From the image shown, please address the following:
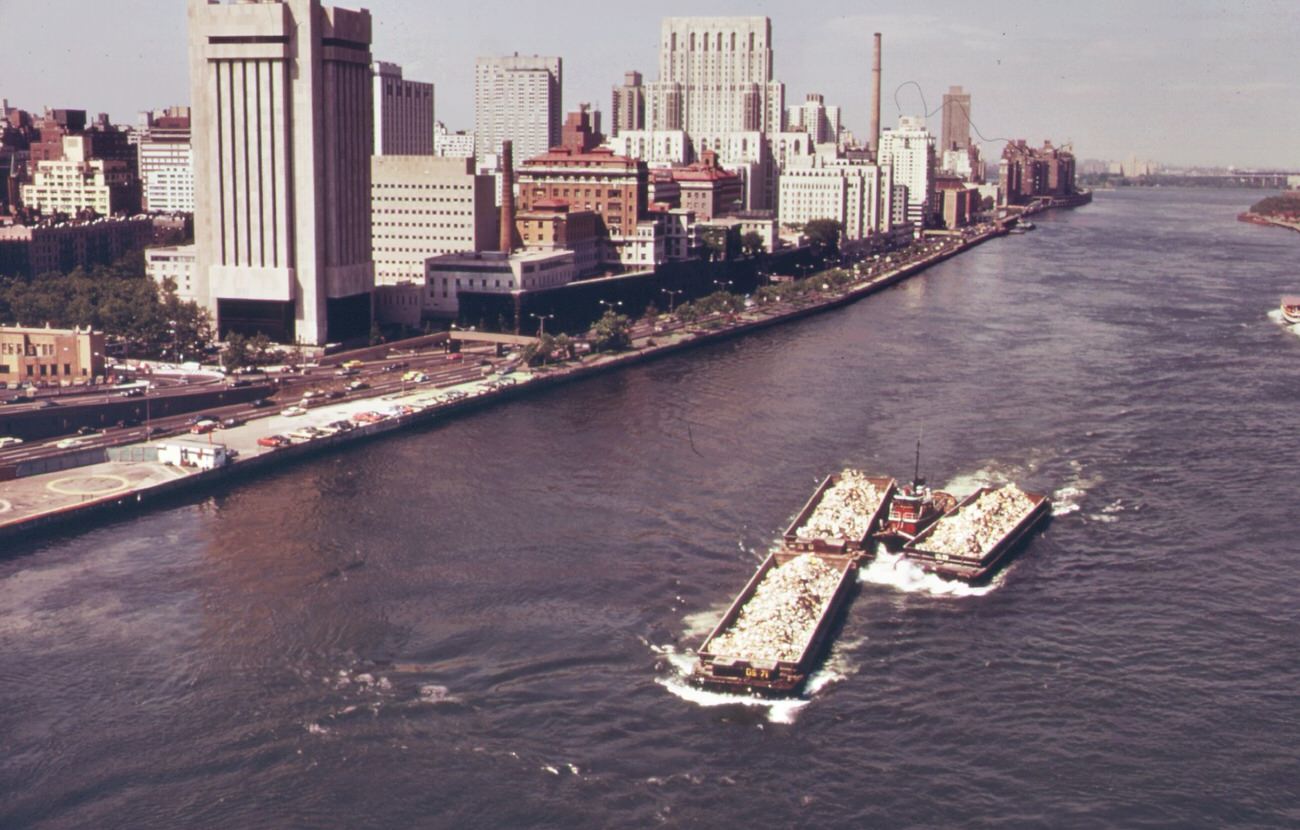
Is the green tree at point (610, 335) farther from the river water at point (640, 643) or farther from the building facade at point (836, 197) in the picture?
the building facade at point (836, 197)

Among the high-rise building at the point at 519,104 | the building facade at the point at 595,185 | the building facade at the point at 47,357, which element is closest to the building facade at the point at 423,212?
the building facade at the point at 595,185

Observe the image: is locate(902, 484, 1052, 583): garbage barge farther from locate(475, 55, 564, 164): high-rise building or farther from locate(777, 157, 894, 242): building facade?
locate(475, 55, 564, 164): high-rise building

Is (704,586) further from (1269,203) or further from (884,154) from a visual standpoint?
(1269,203)

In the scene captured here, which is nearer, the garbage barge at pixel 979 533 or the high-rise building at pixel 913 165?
the garbage barge at pixel 979 533

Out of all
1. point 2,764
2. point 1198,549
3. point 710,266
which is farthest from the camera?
point 710,266

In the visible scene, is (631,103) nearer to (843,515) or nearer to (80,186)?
(80,186)

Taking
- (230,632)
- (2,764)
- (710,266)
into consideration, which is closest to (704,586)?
(230,632)
